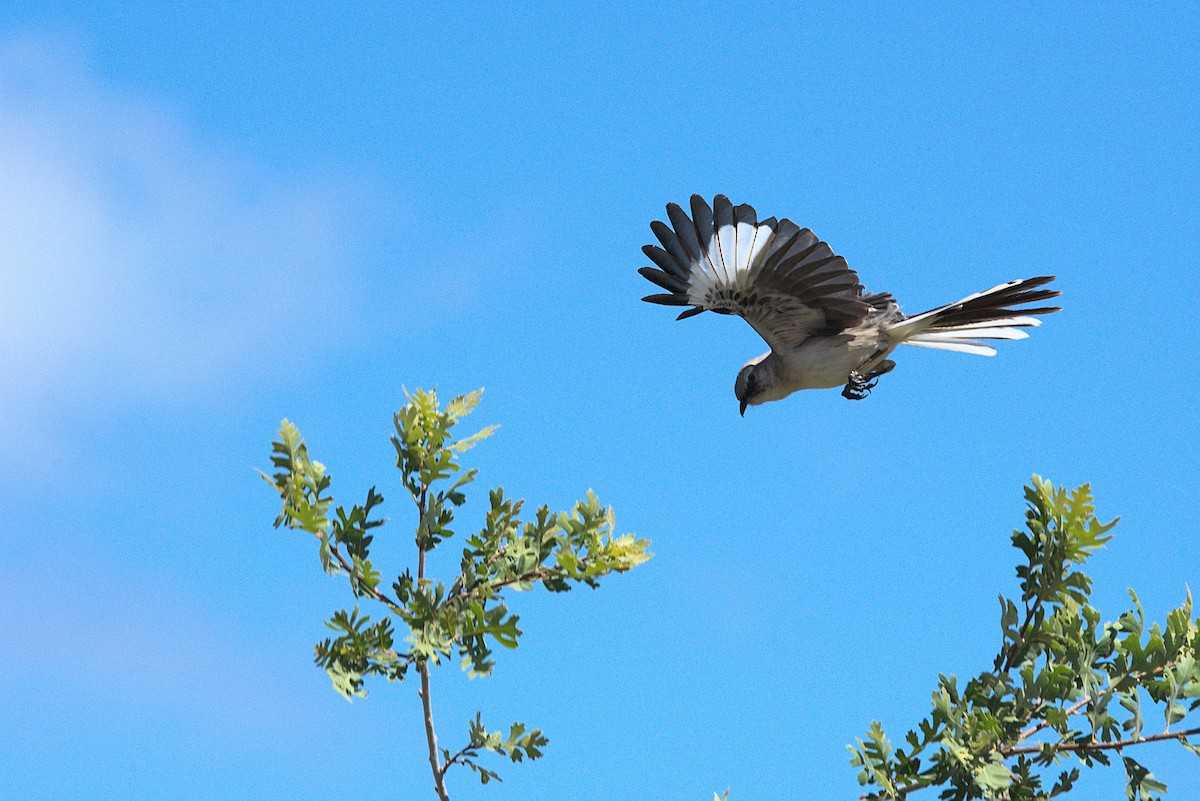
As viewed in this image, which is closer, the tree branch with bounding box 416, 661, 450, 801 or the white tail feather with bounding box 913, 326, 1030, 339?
the tree branch with bounding box 416, 661, 450, 801

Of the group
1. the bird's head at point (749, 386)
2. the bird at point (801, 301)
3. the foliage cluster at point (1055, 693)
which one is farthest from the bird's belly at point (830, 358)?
the foliage cluster at point (1055, 693)

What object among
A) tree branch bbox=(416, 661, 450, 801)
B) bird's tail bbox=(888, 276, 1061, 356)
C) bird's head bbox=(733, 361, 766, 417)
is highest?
bird's head bbox=(733, 361, 766, 417)

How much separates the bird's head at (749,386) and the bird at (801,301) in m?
0.12

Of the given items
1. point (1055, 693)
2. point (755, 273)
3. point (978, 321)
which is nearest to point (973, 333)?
point (978, 321)

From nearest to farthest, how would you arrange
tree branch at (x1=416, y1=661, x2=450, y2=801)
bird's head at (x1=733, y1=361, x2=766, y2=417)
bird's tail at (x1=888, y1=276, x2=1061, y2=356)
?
tree branch at (x1=416, y1=661, x2=450, y2=801) → bird's tail at (x1=888, y1=276, x2=1061, y2=356) → bird's head at (x1=733, y1=361, x2=766, y2=417)

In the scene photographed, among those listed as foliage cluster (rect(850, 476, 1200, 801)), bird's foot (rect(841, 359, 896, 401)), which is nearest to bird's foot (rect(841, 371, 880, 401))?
bird's foot (rect(841, 359, 896, 401))

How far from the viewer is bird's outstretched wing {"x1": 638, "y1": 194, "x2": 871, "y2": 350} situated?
22.7 ft

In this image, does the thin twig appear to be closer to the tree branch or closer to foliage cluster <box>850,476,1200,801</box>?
foliage cluster <box>850,476,1200,801</box>

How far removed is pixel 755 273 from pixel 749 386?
148 centimetres

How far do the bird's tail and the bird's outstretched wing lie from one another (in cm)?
49

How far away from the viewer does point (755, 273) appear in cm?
714

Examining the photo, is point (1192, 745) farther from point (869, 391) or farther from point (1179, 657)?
point (869, 391)

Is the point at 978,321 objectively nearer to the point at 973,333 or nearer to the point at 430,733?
the point at 973,333

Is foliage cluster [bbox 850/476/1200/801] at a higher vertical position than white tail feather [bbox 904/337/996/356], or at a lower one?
lower
